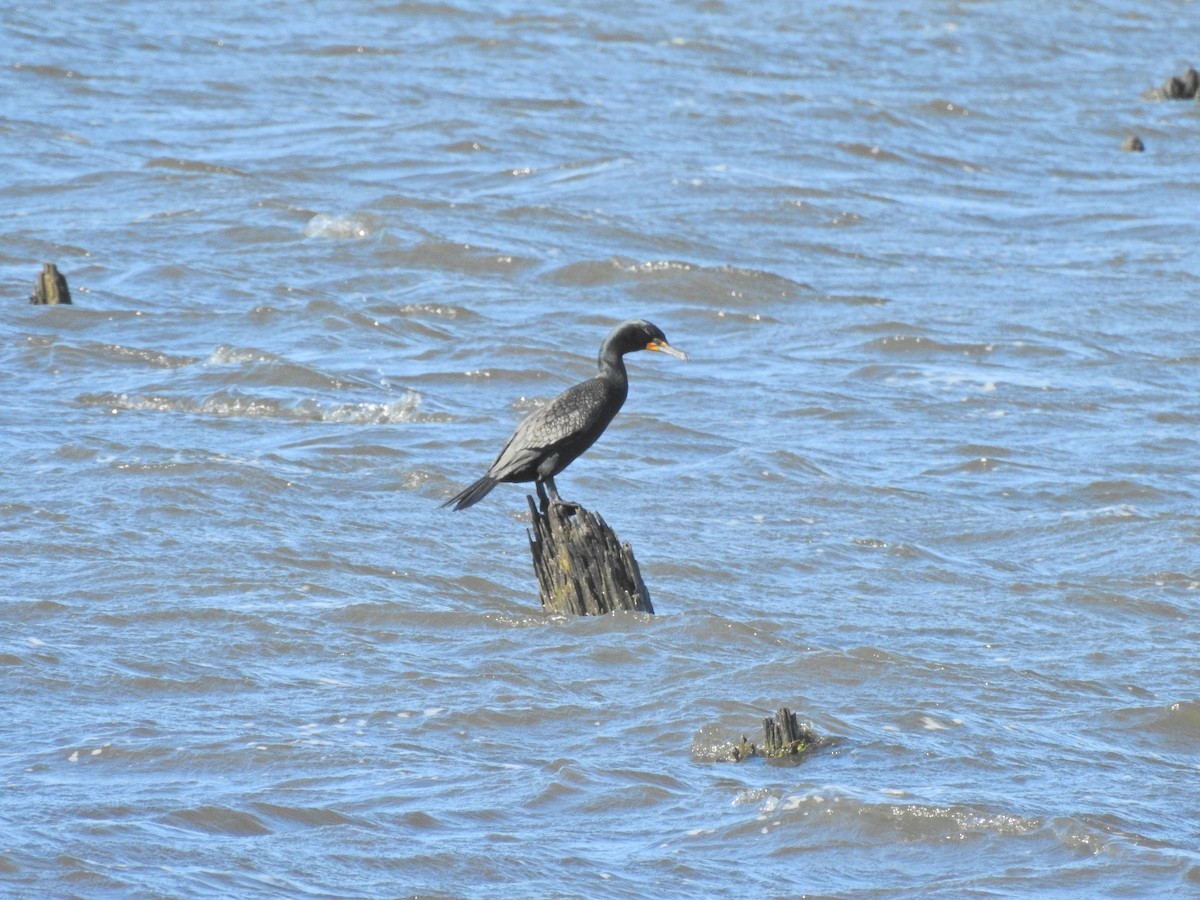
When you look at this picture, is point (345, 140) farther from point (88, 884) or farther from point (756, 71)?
point (88, 884)

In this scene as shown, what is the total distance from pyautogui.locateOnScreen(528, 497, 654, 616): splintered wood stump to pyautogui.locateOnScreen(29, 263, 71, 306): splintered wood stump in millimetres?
6812

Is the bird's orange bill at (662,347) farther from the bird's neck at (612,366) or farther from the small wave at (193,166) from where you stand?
the small wave at (193,166)

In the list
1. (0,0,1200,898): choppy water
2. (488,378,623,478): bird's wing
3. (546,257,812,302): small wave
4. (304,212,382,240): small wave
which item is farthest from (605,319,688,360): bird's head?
(304,212,382,240): small wave

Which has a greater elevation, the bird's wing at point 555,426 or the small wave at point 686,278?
the bird's wing at point 555,426

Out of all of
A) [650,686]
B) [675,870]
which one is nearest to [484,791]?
[675,870]

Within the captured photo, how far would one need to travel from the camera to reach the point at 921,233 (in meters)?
18.5

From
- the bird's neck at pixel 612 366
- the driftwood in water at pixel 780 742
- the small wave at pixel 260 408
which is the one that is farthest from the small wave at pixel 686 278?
the driftwood in water at pixel 780 742

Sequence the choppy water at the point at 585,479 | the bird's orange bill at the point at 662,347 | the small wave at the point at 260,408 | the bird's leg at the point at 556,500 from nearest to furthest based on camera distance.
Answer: the choppy water at the point at 585,479 → the bird's leg at the point at 556,500 → the bird's orange bill at the point at 662,347 → the small wave at the point at 260,408

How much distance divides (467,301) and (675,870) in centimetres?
992

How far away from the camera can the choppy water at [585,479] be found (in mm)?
6594

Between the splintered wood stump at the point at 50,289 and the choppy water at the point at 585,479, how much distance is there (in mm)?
108

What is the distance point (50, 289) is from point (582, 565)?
23.3ft

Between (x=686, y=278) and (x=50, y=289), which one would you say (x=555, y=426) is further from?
(x=686, y=278)

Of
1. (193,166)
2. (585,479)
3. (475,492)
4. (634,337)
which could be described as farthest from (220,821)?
(193,166)
